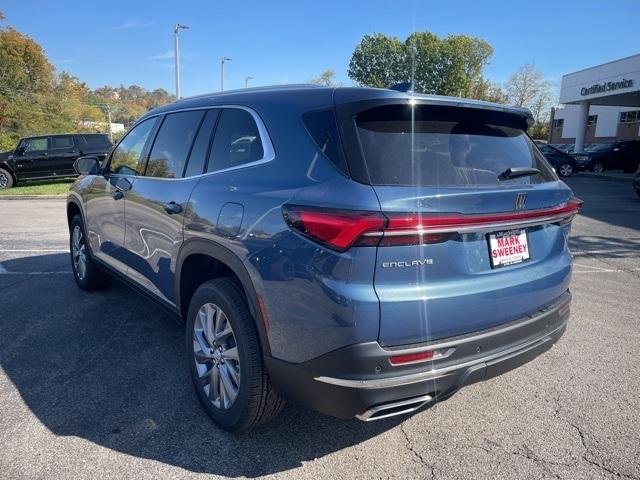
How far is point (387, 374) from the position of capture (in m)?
2.03

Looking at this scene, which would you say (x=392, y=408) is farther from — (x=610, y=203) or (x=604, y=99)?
(x=604, y=99)

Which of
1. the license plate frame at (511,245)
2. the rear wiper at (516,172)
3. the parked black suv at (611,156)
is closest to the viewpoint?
the license plate frame at (511,245)

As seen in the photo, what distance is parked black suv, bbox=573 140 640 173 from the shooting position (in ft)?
79.9

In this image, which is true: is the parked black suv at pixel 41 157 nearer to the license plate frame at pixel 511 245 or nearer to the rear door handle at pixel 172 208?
the rear door handle at pixel 172 208

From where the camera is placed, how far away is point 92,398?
9.99ft

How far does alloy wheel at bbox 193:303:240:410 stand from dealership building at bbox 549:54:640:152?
2820 cm

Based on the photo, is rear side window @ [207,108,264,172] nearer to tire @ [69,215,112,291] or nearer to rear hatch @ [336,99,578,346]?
rear hatch @ [336,99,578,346]

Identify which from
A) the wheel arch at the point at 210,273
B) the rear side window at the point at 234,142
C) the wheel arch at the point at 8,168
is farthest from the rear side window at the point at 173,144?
the wheel arch at the point at 8,168

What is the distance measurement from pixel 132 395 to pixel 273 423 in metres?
0.99

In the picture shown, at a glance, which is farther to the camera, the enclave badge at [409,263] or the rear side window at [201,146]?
the rear side window at [201,146]

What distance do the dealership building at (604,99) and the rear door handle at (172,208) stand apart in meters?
27.9

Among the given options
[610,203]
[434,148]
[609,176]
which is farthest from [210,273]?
[609,176]

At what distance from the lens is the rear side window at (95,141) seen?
1741cm

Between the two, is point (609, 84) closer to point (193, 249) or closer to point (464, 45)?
point (193, 249)
